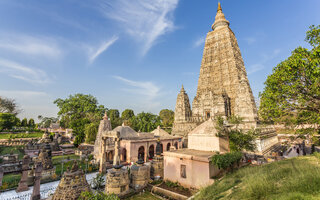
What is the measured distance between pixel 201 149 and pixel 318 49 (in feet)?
32.5

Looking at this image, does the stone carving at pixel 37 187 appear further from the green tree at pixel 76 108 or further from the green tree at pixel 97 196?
the green tree at pixel 76 108

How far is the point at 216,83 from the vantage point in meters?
30.5

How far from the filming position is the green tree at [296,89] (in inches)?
319

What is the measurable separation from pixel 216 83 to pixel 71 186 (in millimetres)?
29514

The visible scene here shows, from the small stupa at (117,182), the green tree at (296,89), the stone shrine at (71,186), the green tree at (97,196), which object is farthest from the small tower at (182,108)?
the green tree at (97,196)

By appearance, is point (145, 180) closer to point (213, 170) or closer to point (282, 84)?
point (213, 170)

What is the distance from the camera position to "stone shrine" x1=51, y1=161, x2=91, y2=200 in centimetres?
592

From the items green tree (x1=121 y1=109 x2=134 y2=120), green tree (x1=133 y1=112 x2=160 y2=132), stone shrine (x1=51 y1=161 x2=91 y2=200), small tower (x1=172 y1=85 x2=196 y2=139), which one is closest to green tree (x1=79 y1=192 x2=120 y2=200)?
stone shrine (x1=51 y1=161 x2=91 y2=200)

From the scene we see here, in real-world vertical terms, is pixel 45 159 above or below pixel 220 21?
below

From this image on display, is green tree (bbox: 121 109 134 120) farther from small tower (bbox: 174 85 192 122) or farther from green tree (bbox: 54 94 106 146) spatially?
small tower (bbox: 174 85 192 122)

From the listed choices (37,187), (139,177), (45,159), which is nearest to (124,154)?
(45,159)

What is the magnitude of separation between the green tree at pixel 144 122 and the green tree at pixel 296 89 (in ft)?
109

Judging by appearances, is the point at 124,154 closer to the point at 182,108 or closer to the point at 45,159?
the point at 45,159

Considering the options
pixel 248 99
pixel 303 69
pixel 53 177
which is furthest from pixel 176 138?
pixel 303 69
